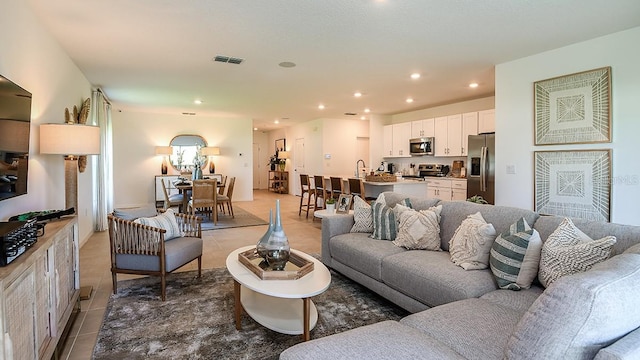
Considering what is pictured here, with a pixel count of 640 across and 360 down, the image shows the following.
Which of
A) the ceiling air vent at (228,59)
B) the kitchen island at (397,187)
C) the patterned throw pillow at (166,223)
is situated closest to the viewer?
the patterned throw pillow at (166,223)

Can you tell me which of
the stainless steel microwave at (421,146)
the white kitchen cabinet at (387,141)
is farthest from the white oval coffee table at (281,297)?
the white kitchen cabinet at (387,141)

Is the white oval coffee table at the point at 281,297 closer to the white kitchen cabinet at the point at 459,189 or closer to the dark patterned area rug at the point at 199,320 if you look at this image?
the dark patterned area rug at the point at 199,320

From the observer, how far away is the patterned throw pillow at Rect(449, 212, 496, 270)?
2416 millimetres

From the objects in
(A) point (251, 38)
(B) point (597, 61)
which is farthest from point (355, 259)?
(B) point (597, 61)

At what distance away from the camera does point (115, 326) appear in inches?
99.5

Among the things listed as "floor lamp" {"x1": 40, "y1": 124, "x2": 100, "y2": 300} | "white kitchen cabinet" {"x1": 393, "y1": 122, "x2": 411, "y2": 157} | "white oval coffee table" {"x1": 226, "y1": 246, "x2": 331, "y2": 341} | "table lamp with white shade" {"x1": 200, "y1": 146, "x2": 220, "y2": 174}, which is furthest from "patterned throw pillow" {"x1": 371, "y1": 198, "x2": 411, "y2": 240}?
"table lamp with white shade" {"x1": 200, "y1": 146, "x2": 220, "y2": 174}

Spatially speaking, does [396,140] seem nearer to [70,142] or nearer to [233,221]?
[233,221]

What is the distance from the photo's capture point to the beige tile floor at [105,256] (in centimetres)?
239

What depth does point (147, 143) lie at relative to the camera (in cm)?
897

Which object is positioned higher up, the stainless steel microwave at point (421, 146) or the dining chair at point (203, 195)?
the stainless steel microwave at point (421, 146)

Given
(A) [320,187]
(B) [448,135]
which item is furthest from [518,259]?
(B) [448,135]

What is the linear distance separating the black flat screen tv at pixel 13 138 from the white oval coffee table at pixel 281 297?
1.50 m

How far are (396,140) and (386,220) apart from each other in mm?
5773

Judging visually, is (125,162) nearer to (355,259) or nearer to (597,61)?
(355,259)
